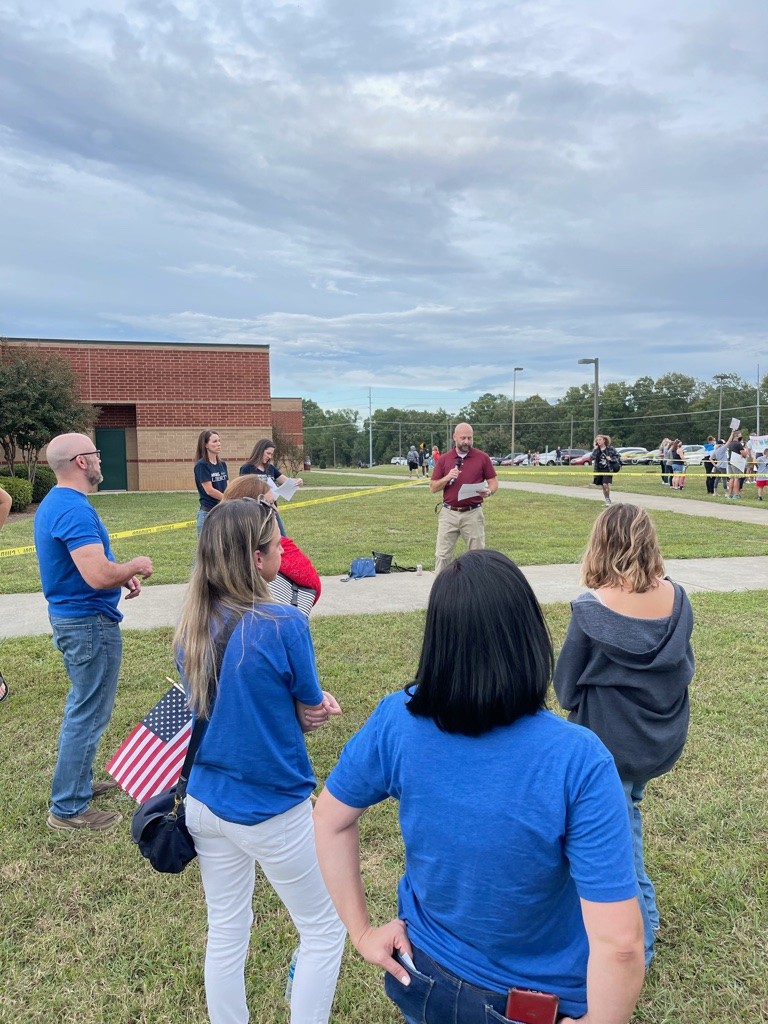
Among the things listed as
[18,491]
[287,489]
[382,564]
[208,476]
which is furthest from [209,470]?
[18,491]

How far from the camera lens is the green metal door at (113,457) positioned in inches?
1114

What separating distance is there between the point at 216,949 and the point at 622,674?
5.33 feet

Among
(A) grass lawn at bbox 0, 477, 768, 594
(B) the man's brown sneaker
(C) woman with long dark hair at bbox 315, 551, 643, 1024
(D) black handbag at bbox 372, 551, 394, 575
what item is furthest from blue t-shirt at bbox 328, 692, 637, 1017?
(D) black handbag at bbox 372, 551, 394, 575

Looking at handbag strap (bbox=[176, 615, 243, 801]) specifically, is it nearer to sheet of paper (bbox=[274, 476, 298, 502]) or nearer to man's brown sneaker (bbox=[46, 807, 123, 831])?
man's brown sneaker (bbox=[46, 807, 123, 831])

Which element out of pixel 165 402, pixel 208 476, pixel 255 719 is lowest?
pixel 255 719

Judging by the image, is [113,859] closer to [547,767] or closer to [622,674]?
[622,674]

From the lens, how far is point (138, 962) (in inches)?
109

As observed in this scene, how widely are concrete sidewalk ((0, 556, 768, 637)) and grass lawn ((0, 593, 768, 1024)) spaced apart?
2.62 meters

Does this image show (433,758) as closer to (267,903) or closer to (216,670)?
(216,670)

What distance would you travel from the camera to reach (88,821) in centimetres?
370

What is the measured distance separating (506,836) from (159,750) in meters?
1.97

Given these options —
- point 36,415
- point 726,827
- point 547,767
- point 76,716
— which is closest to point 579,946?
point 547,767

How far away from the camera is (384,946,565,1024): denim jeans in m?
1.32

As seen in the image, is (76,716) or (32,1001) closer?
(32,1001)
